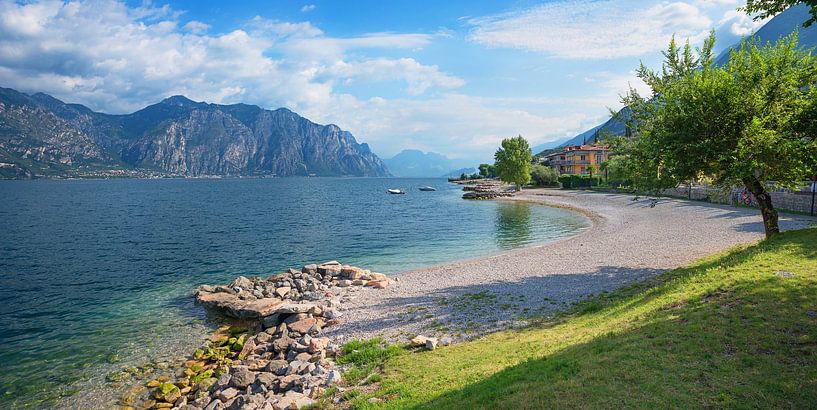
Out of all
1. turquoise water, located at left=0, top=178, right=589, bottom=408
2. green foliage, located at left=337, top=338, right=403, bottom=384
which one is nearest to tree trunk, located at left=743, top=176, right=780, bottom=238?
green foliage, located at left=337, top=338, right=403, bottom=384

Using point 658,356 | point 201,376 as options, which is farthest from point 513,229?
point 658,356

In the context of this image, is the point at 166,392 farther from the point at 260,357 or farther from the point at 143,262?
the point at 143,262

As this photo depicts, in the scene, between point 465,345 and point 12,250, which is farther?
point 12,250

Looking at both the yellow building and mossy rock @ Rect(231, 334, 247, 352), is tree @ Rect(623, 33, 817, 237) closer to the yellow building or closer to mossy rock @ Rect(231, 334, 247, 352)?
mossy rock @ Rect(231, 334, 247, 352)

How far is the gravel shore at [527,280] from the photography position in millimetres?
19141

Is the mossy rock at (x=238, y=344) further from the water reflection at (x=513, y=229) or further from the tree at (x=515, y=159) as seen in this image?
the tree at (x=515, y=159)

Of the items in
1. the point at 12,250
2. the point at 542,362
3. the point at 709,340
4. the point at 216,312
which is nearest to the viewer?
the point at 709,340

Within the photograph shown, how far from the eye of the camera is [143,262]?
137 ft

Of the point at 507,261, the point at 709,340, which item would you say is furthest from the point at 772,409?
the point at 507,261

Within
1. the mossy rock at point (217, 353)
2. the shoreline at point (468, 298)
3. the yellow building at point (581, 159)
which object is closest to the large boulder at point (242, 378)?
the mossy rock at point (217, 353)

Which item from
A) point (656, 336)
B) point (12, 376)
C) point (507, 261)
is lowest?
point (12, 376)

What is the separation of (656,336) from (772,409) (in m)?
3.85

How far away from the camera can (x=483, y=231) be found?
2245 inches

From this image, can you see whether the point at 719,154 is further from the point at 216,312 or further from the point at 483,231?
the point at 483,231
